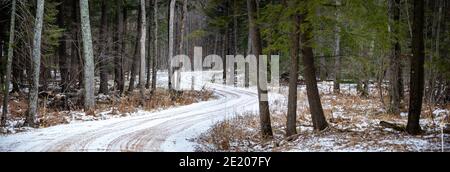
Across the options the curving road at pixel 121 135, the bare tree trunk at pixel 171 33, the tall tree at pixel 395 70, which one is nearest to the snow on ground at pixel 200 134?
the curving road at pixel 121 135

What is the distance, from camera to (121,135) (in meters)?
11.1

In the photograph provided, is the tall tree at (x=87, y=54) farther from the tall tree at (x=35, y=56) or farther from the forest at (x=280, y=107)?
the tall tree at (x=35, y=56)

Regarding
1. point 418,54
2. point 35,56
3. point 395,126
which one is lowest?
point 395,126

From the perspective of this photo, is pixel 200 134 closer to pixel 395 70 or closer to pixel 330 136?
pixel 330 136

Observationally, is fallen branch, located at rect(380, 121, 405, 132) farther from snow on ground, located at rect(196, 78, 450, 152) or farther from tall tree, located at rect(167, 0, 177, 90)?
tall tree, located at rect(167, 0, 177, 90)

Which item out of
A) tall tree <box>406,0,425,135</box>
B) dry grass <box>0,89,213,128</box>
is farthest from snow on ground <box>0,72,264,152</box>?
tall tree <box>406,0,425,135</box>

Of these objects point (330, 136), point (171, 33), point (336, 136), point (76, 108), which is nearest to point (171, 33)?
point (171, 33)

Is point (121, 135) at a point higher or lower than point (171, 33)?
lower

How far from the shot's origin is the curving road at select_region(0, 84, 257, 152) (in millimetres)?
9336

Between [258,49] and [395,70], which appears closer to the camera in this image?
[258,49]

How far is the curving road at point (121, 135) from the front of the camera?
9336mm

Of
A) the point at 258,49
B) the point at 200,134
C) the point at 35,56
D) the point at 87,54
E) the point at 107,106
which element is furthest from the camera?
the point at 107,106

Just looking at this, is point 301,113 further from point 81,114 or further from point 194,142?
point 81,114

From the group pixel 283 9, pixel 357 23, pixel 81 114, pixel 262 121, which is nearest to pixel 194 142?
pixel 262 121
